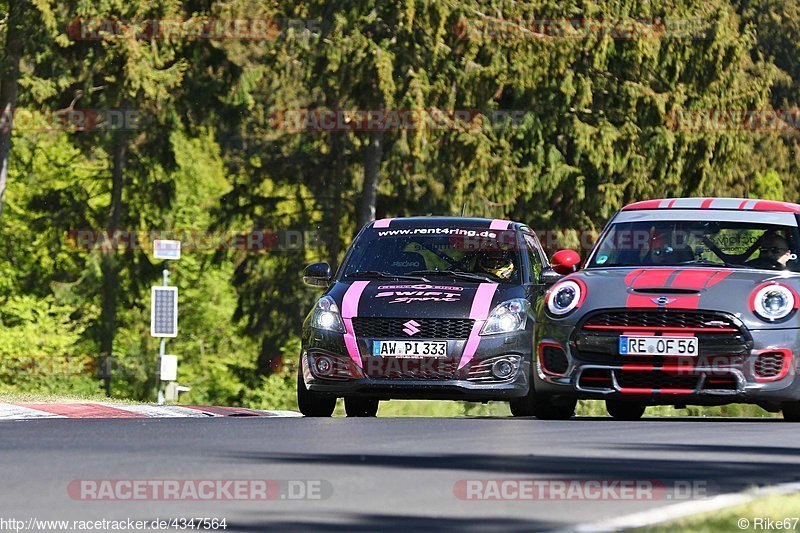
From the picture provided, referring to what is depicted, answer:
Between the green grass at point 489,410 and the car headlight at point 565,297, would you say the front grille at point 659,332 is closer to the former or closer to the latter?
the car headlight at point 565,297

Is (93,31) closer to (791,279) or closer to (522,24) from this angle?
(522,24)

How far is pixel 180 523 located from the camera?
7.66 meters

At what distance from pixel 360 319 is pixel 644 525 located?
7770 millimetres

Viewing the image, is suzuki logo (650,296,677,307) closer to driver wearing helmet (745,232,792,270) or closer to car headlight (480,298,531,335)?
driver wearing helmet (745,232,792,270)

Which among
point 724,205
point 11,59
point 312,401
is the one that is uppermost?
point 11,59

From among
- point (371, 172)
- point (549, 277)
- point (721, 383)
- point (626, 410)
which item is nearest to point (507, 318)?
point (549, 277)

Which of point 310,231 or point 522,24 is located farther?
point 310,231

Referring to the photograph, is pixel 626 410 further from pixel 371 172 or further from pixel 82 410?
Answer: pixel 371 172

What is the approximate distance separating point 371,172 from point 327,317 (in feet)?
88.7

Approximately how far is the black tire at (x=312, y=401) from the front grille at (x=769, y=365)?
142 inches

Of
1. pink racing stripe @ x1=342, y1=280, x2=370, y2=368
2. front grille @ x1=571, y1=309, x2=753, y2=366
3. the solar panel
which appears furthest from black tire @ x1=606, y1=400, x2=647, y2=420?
the solar panel

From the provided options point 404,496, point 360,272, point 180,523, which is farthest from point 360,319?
point 180,523

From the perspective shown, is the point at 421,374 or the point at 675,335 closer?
the point at 675,335

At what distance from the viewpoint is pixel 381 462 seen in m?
10.3
